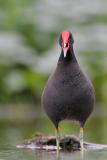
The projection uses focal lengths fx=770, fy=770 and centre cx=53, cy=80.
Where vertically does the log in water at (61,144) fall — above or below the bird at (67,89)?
below

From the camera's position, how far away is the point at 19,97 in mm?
15094

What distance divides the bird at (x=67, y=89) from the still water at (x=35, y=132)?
1.40 feet

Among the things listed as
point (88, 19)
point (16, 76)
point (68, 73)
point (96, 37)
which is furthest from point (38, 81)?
point (68, 73)

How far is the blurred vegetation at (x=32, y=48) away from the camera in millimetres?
15039

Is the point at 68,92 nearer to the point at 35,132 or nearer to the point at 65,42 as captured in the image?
the point at 65,42

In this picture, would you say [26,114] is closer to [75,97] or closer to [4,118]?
[4,118]

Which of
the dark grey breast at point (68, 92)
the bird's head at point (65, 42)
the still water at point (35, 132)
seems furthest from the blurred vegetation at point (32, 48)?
the bird's head at point (65, 42)

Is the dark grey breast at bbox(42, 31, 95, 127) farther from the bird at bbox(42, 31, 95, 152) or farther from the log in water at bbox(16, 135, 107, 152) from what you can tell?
the log in water at bbox(16, 135, 107, 152)

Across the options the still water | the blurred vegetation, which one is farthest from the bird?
the blurred vegetation

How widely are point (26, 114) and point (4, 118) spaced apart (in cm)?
71

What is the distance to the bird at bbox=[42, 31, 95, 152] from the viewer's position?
7.12 meters

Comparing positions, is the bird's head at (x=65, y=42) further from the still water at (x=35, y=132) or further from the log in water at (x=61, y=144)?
the log in water at (x=61, y=144)

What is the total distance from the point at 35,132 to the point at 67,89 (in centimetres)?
317

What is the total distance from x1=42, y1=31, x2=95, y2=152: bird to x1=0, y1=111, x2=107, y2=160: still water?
0.43 m
